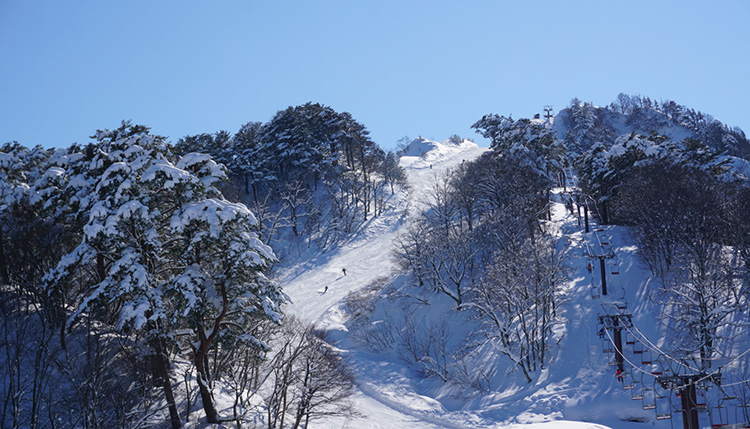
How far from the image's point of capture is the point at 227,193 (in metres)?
52.3

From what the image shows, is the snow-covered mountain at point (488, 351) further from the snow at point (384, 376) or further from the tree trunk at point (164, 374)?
the tree trunk at point (164, 374)

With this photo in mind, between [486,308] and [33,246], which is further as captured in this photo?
[486,308]

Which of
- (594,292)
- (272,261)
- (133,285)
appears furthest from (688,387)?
(133,285)

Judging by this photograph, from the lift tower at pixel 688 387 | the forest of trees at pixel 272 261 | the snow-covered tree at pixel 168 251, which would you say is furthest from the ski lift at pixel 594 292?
the snow-covered tree at pixel 168 251

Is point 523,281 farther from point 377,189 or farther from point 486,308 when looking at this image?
point 377,189

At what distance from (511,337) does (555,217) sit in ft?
73.7

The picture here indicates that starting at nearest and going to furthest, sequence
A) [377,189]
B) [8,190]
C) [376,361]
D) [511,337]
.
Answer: [8,190], [511,337], [376,361], [377,189]

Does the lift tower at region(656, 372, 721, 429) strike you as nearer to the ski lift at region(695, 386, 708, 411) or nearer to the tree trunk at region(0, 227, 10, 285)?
the ski lift at region(695, 386, 708, 411)

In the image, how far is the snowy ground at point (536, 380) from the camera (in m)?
25.8

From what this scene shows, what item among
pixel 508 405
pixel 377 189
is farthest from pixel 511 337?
pixel 377 189

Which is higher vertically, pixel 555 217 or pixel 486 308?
pixel 555 217

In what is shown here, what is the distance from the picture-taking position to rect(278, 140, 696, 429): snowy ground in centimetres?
2580

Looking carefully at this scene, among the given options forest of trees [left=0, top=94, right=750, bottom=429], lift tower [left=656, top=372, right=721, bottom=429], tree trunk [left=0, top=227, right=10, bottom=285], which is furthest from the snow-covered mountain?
tree trunk [left=0, top=227, right=10, bottom=285]

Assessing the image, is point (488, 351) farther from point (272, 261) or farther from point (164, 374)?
point (164, 374)
